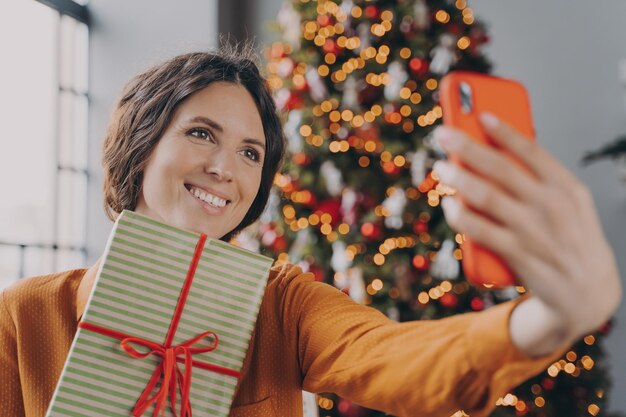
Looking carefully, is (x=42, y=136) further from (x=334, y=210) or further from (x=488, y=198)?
(x=488, y=198)

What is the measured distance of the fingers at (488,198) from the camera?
0.50 m

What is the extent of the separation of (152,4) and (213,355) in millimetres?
3640

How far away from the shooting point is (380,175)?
302 cm

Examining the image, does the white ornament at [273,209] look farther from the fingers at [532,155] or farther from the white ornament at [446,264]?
the fingers at [532,155]

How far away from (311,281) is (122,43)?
341 centimetres

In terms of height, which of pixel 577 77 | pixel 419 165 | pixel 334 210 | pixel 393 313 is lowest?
pixel 393 313

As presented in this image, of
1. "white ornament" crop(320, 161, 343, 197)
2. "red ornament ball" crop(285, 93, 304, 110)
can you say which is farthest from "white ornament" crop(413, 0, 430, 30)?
"white ornament" crop(320, 161, 343, 197)

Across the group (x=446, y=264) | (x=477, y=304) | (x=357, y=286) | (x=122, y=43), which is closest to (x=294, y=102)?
(x=357, y=286)

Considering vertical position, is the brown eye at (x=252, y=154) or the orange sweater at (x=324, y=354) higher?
the brown eye at (x=252, y=154)

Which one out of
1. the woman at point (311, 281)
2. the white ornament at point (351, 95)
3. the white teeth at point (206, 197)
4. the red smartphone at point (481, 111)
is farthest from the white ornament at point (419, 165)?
the red smartphone at point (481, 111)

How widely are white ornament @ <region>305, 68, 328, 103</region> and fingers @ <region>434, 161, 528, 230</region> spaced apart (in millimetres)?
2689

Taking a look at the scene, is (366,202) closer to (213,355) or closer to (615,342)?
(615,342)

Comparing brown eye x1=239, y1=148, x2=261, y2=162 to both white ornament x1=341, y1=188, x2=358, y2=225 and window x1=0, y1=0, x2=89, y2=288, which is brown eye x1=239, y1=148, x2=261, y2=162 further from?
window x1=0, y1=0, x2=89, y2=288

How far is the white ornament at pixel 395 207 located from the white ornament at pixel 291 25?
947 millimetres
